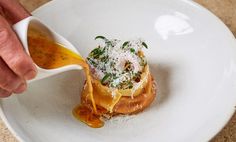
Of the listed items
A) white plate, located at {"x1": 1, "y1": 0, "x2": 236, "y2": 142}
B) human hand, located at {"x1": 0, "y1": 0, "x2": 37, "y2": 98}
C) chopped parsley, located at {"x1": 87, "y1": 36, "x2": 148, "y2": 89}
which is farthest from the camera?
chopped parsley, located at {"x1": 87, "y1": 36, "x2": 148, "y2": 89}

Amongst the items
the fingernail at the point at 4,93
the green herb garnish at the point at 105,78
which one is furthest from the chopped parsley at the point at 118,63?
the fingernail at the point at 4,93

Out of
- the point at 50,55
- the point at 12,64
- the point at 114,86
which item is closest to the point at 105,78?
the point at 114,86

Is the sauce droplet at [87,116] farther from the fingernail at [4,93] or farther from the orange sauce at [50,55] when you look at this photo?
the fingernail at [4,93]

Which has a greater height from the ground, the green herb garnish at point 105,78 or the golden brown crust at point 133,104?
the green herb garnish at point 105,78

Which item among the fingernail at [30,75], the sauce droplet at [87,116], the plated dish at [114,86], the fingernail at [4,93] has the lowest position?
the sauce droplet at [87,116]

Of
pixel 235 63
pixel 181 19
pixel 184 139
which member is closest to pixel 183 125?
pixel 184 139

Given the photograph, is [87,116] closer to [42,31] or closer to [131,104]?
[131,104]

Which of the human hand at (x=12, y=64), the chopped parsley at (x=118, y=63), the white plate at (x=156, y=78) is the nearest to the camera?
the human hand at (x=12, y=64)

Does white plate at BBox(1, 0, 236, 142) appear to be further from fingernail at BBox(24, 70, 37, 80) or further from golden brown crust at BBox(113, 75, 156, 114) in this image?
fingernail at BBox(24, 70, 37, 80)

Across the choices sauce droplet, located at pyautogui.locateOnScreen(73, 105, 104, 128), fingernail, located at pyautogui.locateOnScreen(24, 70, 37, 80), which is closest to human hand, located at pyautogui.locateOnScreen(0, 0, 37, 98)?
fingernail, located at pyautogui.locateOnScreen(24, 70, 37, 80)
